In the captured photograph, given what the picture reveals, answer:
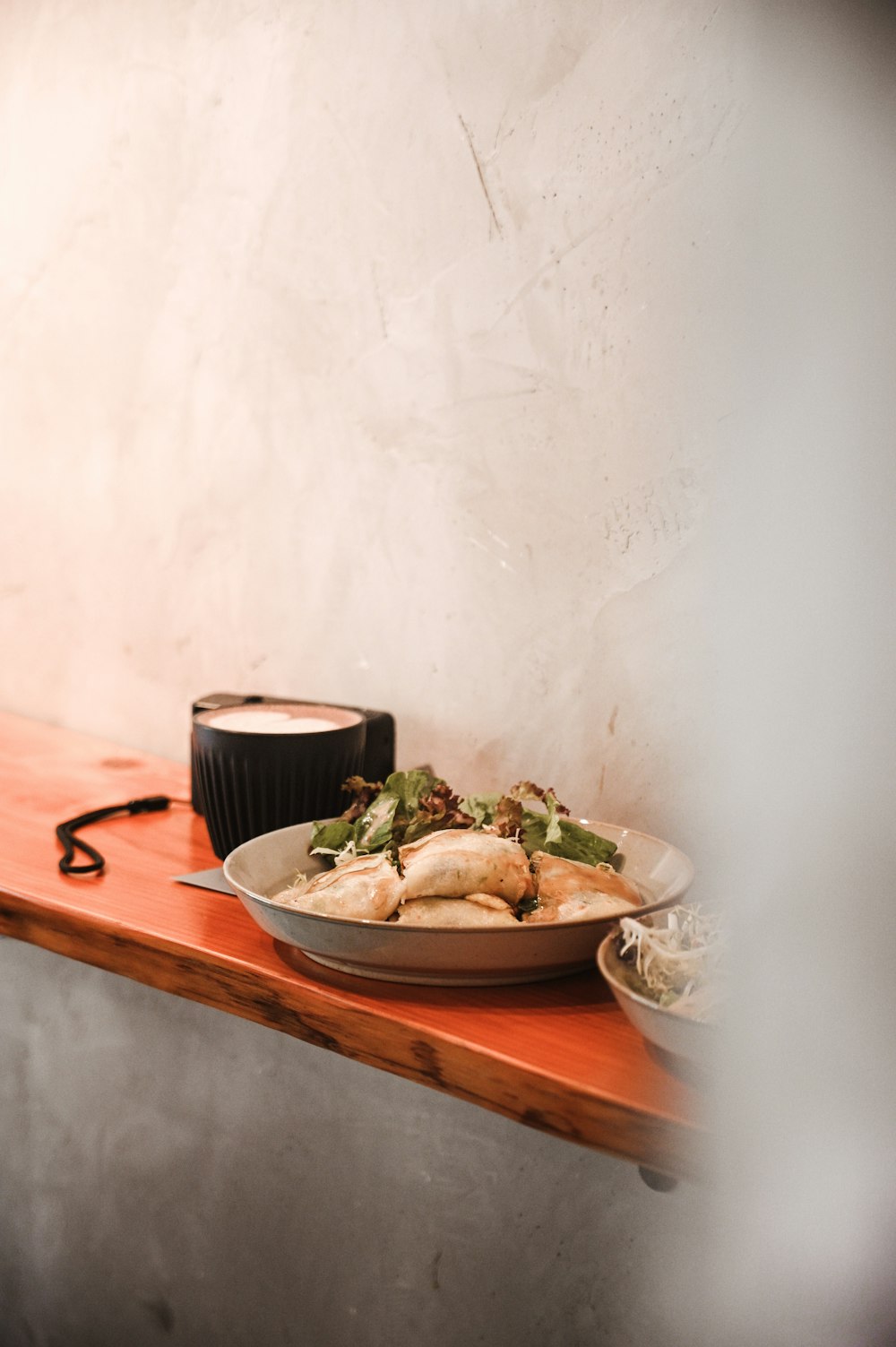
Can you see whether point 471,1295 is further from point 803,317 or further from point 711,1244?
point 803,317

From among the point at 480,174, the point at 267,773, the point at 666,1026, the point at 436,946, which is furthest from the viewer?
the point at 480,174

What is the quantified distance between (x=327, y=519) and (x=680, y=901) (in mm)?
740

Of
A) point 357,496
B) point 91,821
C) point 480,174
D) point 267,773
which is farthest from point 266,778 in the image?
point 480,174

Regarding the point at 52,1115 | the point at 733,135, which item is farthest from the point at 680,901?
the point at 52,1115

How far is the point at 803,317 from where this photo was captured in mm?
937

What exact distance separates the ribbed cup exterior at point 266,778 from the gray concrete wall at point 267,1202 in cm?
28

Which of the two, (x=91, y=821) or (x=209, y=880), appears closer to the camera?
(x=209, y=880)

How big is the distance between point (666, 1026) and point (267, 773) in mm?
520

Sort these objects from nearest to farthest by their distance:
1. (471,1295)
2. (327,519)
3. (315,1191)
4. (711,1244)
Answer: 1. (711,1244)
2. (471,1295)
3. (315,1191)
4. (327,519)

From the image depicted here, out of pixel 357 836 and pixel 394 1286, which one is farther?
pixel 394 1286

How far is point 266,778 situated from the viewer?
41.2 inches

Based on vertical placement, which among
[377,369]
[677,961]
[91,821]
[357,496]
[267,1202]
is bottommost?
[267,1202]

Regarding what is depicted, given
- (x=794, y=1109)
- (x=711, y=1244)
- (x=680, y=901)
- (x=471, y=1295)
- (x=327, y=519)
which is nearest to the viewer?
(x=794, y=1109)

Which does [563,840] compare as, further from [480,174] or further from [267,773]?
[480,174]
